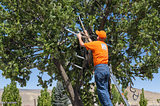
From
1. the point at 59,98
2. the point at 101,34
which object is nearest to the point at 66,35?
the point at 101,34

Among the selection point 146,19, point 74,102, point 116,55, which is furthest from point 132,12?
point 74,102

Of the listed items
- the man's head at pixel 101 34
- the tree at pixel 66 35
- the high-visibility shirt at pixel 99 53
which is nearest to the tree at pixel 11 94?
the tree at pixel 66 35

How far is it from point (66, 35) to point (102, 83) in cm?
640

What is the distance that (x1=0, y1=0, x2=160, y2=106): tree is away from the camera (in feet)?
30.6

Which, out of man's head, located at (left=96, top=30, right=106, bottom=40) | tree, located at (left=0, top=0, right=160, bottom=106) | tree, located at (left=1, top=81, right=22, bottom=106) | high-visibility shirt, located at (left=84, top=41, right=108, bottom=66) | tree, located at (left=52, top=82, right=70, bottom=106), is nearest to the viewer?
high-visibility shirt, located at (left=84, top=41, right=108, bottom=66)

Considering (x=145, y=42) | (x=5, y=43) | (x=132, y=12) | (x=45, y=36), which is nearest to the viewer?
(x=45, y=36)

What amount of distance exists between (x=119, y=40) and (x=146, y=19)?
221 cm

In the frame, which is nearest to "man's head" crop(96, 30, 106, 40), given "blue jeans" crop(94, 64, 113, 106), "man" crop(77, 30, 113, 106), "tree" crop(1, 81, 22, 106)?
"man" crop(77, 30, 113, 106)

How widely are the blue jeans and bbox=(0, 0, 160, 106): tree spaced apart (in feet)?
13.0

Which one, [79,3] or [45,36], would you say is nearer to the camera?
[45,36]

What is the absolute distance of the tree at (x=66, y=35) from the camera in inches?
367

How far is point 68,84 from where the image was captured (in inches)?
448

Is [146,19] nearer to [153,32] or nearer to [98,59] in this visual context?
[153,32]

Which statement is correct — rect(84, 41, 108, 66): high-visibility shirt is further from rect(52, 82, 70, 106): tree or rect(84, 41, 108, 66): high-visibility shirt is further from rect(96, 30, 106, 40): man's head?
rect(52, 82, 70, 106): tree
